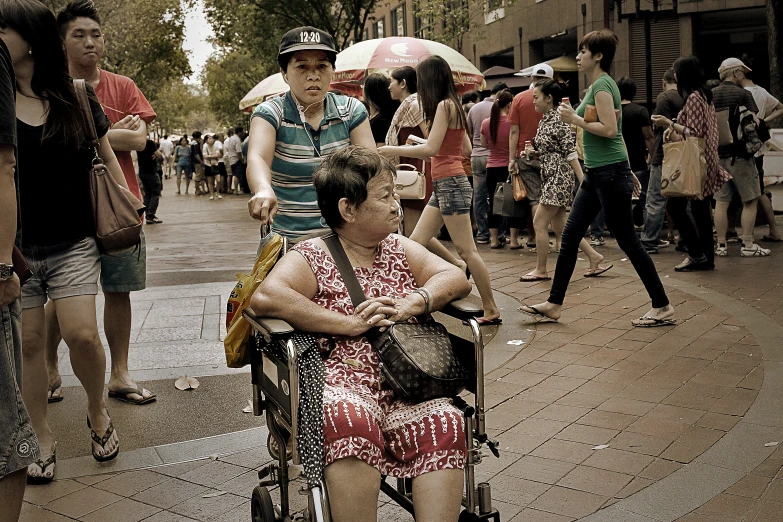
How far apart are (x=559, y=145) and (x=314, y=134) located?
5.57 meters

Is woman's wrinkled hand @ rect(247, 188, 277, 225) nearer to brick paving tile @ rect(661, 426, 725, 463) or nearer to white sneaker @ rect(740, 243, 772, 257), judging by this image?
brick paving tile @ rect(661, 426, 725, 463)

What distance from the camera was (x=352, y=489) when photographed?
9.52 feet

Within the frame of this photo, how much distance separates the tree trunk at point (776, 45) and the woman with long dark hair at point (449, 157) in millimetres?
8546

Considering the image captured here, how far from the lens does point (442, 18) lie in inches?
1074

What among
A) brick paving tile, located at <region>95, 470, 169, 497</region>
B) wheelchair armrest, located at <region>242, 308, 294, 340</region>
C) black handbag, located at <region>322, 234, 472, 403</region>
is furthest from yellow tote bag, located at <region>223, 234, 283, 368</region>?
brick paving tile, located at <region>95, 470, 169, 497</region>

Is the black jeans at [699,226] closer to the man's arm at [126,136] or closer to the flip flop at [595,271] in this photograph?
the flip flop at [595,271]

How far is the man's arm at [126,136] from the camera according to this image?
5.20 metres

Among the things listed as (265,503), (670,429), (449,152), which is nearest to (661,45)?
(449,152)

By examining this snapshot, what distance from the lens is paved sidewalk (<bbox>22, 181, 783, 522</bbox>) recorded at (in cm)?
387

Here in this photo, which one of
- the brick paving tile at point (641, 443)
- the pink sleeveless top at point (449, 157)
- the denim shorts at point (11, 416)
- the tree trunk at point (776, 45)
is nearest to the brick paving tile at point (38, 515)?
the denim shorts at point (11, 416)

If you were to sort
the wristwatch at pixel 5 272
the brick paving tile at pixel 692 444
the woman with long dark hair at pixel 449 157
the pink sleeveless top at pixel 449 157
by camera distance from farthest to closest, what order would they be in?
the pink sleeveless top at pixel 449 157
the woman with long dark hair at pixel 449 157
the brick paving tile at pixel 692 444
the wristwatch at pixel 5 272

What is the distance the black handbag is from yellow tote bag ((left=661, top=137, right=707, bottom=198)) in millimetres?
6212

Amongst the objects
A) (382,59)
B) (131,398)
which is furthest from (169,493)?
(382,59)

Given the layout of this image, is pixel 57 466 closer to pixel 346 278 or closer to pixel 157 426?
pixel 157 426
